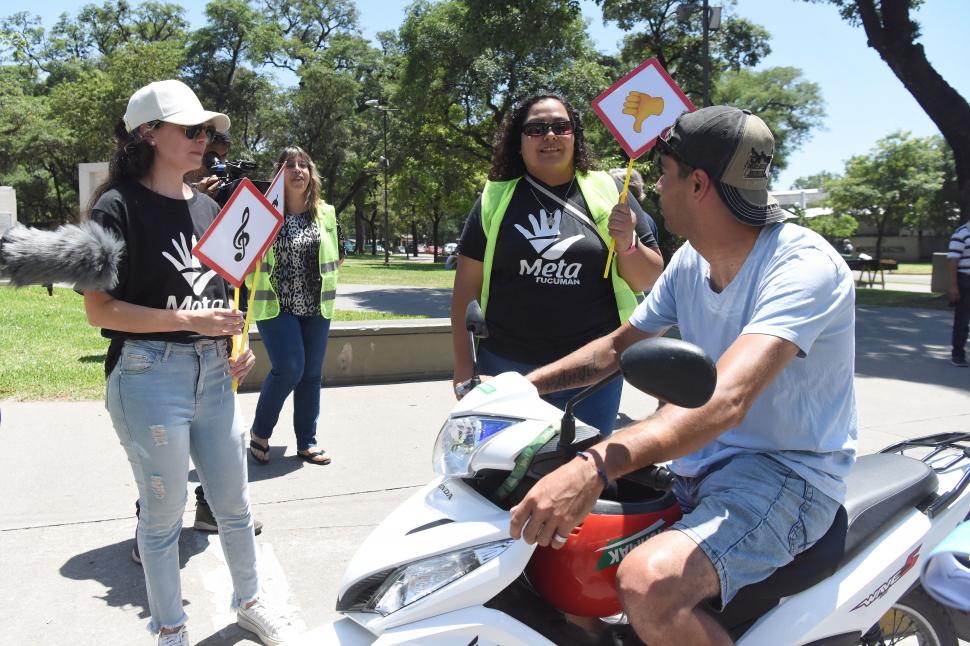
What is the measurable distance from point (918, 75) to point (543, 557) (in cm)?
1834

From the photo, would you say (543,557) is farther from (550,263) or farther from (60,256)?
(60,256)

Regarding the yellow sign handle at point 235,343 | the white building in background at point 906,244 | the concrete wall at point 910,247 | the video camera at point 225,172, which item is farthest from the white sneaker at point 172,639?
the concrete wall at point 910,247

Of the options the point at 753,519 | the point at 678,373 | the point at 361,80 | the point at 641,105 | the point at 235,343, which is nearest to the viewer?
the point at 678,373

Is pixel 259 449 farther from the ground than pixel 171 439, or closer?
closer

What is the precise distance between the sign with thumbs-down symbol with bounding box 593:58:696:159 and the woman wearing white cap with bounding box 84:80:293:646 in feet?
5.88

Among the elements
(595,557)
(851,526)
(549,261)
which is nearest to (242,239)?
(549,261)

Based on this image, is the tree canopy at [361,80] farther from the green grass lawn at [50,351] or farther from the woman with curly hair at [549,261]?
the woman with curly hair at [549,261]

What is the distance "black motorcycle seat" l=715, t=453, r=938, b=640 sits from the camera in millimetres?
1913

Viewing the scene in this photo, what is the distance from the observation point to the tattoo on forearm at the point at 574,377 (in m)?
2.51

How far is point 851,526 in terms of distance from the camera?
6.94 ft

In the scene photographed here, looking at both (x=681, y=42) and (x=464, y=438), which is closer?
(x=464, y=438)

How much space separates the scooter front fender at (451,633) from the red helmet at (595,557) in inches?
5.4

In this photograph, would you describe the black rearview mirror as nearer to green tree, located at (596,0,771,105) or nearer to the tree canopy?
the tree canopy

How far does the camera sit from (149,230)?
2758mm
